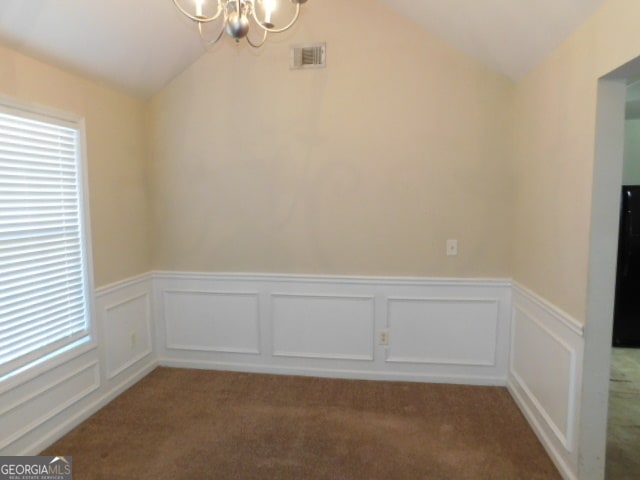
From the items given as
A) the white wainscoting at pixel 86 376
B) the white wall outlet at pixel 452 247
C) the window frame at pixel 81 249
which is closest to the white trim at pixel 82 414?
the white wainscoting at pixel 86 376

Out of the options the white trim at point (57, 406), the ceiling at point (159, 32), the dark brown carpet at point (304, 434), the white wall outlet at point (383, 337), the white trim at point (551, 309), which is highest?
the ceiling at point (159, 32)

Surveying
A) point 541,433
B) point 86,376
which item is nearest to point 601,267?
point 541,433

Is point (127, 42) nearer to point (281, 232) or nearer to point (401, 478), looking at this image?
point (281, 232)

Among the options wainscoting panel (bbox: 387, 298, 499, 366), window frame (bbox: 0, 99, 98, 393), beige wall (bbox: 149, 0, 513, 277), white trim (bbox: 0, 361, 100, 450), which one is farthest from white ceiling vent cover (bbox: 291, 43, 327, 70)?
white trim (bbox: 0, 361, 100, 450)

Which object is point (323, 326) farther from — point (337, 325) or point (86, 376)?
point (86, 376)

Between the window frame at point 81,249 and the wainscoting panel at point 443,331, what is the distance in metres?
2.31

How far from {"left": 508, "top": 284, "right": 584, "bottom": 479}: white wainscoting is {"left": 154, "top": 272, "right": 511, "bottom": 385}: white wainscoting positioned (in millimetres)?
251

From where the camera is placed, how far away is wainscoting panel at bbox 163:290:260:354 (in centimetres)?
337

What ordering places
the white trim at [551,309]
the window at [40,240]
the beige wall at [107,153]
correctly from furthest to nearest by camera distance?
the beige wall at [107,153], the window at [40,240], the white trim at [551,309]

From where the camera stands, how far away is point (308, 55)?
3.08m

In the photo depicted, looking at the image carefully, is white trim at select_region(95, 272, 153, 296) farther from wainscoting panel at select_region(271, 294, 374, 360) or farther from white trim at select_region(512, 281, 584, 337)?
white trim at select_region(512, 281, 584, 337)

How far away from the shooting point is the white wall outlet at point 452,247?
120 inches

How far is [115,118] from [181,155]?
0.57 meters

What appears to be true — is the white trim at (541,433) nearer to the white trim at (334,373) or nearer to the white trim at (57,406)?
the white trim at (334,373)
